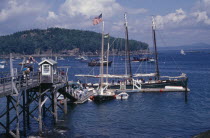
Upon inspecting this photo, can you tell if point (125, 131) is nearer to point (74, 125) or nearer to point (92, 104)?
point (74, 125)

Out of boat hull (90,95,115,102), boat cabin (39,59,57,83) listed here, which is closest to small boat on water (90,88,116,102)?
boat hull (90,95,115,102)

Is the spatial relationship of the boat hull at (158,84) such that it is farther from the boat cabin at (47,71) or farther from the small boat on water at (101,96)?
the boat cabin at (47,71)

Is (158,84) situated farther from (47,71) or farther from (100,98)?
(47,71)

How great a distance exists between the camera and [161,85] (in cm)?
6631

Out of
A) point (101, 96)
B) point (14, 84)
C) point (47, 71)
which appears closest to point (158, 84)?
point (101, 96)

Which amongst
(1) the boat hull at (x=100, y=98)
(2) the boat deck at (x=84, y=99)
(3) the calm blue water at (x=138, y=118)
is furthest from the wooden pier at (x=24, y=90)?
(1) the boat hull at (x=100, y=98)

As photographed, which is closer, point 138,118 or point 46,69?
point 46,69

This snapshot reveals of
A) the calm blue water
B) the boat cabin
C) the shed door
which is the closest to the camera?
the boat cabin

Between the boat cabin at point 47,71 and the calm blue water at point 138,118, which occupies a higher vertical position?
the boat cabin at point 47,71

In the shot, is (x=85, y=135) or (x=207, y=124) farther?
(x=207, y=124)

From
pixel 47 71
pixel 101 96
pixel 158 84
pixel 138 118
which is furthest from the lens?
pixel 158 84

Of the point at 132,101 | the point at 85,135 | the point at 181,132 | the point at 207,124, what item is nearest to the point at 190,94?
the point at 132,101

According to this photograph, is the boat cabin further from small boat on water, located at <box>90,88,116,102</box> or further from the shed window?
small boat on water, located at <box>90,88,116,102</box>

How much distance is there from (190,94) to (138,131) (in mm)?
29490
